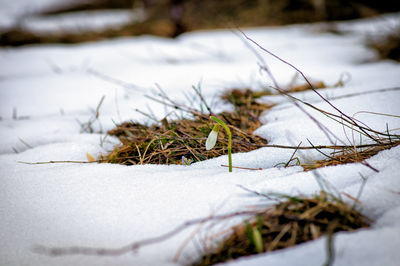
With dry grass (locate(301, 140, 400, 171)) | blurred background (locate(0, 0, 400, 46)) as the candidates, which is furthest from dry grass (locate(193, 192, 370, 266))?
blurred background (locate(0, 0, 400, 46))

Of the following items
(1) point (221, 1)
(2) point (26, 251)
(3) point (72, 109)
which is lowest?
(2) point (26, 251)

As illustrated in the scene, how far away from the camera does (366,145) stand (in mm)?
812

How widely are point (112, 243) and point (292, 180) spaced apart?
497mm

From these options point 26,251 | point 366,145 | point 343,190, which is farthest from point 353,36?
point 26,251

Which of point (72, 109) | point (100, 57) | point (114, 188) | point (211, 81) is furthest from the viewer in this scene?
point (100, 57)

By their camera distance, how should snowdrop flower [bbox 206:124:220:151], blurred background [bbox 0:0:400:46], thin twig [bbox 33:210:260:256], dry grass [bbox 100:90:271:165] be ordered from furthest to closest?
blurred background [bbox 0:0:400:46], dry grass [bbox 100:90:271:165], snowdrop flower [bbox 206:124:220:151], thin twig [bbox 33:210:260:256]

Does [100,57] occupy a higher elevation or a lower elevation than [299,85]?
higher

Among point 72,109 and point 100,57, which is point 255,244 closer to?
point 72,109

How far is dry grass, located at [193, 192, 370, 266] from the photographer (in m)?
0.56

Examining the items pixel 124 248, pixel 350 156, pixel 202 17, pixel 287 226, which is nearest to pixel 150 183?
pixel 124 248

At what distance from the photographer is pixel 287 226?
58 cm

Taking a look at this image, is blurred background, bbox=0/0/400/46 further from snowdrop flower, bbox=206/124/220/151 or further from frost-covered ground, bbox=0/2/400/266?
snowdrop flower, bbox=206/124/220/151

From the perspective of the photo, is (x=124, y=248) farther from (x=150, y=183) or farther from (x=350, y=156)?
(x=350, y=156)

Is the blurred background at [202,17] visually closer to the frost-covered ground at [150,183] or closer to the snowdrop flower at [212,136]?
the frost-covered ground at [150,183]
